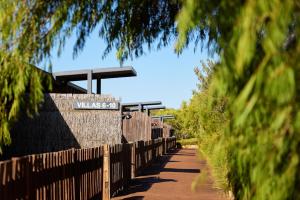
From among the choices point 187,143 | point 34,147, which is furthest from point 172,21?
point 187,143

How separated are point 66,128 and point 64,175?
1155 cm

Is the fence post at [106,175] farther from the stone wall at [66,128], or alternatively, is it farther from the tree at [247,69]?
the stone wall at [66,128]

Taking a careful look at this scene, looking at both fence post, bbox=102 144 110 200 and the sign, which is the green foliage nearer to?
fence post, bbox=102 144 110 200

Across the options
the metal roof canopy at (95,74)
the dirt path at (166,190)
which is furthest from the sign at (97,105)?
the dirt path at (166,190)

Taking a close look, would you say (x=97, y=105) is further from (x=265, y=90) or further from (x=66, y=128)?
(x=265, y=90)

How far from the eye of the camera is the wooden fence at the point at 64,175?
5770mm

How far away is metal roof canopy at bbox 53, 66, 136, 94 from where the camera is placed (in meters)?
20.3

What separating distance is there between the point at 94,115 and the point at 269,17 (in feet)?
54.5

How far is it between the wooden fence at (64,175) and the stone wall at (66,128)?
5.16 meters

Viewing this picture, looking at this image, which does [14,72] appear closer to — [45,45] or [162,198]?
[45,45]

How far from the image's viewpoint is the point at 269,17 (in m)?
Answer: 2.69

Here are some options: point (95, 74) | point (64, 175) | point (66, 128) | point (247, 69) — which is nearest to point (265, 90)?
point (247, 69)

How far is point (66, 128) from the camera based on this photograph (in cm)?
1933

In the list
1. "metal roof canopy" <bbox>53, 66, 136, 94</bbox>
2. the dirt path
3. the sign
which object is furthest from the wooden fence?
"metal roof canopy" <bbox>53, 66, 136, 94</bbox>
